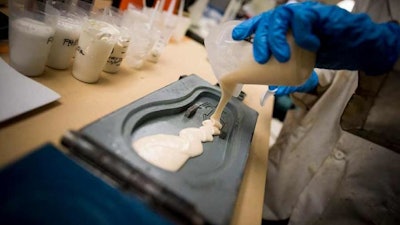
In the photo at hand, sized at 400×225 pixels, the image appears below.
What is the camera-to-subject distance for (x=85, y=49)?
848 millimetres

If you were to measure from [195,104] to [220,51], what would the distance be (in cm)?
23

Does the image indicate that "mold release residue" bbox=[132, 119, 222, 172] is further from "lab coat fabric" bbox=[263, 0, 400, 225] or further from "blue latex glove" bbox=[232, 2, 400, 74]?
"lab coat fabric" bbox=[263, 0, 400, 225]

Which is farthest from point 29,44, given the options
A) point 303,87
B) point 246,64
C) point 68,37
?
point 303,87

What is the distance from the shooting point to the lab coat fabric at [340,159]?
92 cm

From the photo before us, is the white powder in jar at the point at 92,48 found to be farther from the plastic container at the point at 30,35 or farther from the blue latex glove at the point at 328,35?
the blue latex glove at the point at 328,35

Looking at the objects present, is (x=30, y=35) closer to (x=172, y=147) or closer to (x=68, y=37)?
(x=68, y=37)

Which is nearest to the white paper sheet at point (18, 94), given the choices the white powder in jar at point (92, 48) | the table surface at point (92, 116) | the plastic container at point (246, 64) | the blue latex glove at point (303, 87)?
the table surface at point (92, 116)

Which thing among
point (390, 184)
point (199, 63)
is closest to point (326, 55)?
point (390, 184)

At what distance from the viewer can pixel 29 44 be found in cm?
74

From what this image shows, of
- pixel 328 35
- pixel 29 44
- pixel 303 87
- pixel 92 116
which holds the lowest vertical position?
pixel 92 116

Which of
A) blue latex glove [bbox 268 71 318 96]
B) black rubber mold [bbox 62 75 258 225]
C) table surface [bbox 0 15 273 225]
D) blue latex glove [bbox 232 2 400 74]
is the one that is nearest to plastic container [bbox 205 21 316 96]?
blue latex glove [bbox 232 2 400 74]

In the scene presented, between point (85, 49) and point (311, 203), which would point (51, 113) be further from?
point (311, 203)

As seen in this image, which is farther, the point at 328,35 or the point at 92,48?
the point at 92,48

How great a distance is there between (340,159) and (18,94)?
125cm
